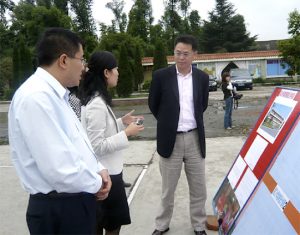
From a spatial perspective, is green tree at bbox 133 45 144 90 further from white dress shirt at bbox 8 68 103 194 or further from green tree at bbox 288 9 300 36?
white dress shirt at bbox 8 68 103 194

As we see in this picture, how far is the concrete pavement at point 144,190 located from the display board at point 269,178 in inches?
33.5

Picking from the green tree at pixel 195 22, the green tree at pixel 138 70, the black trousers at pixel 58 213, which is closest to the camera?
the black trousers at pixel 58 213

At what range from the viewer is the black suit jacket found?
3.45 meters

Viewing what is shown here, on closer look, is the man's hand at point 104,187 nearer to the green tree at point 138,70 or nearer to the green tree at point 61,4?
the green tree at point 138,70

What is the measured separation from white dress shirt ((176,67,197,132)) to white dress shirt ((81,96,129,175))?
889mm

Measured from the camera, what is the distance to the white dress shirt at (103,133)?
260 centimetres

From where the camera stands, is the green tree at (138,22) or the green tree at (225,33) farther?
the green tree at (225,33)

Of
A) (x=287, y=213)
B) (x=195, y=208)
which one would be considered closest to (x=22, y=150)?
(x=287, y=213)

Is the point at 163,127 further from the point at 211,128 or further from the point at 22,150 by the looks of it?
the point at 211,128

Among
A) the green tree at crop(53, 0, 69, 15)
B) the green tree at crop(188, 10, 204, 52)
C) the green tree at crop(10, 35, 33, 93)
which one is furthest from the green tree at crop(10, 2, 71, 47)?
the green tree at crop(188, 10, 204, 52)

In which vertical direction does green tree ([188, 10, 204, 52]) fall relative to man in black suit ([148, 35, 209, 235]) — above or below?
above

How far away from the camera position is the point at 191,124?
3.48 meters

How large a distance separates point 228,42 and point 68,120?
50.1 meters

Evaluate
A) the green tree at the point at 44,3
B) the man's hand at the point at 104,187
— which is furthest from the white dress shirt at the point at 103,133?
the green tree at the point at 44,3
